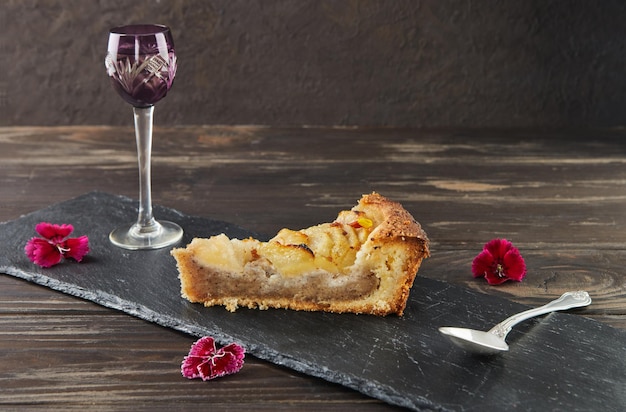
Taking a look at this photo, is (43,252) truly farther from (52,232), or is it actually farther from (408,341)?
(408,341)

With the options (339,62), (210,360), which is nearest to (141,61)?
(210,360)

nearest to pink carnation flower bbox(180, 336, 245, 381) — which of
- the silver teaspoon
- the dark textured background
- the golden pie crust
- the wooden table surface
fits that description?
the wooden table surface

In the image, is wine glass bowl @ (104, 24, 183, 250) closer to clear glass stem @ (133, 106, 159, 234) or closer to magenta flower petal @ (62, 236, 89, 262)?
clear glass stem @ (133, 106, 159, 234)

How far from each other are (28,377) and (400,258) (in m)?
0.83

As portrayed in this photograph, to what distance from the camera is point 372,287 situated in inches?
74.2

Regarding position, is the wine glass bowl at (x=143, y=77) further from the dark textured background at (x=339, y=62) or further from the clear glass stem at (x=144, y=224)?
the dark textured background at (x=339, y=62)

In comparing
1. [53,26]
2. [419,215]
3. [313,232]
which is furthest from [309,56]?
[313,232]

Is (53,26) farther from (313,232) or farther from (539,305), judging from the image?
(539,305)

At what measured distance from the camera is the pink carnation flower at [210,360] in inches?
63.3

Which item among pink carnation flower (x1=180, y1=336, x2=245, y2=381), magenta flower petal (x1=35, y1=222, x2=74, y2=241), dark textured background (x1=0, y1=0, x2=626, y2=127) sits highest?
dark textured background (x1=0, y1=0, x2=626, y2=127)

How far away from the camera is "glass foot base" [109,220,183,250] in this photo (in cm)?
228

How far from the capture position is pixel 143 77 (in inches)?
84.4

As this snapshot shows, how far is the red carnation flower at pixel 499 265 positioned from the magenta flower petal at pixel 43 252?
1099 millimetres

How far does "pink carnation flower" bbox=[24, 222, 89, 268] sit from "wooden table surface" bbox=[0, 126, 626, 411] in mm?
92
